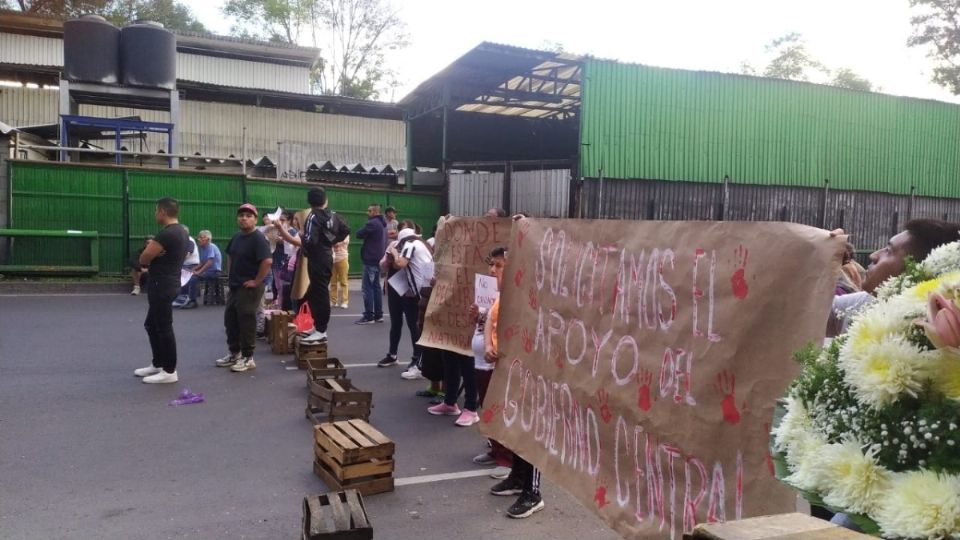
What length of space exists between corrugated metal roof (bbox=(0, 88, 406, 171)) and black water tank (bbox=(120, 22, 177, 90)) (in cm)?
678

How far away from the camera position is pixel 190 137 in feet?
93.7

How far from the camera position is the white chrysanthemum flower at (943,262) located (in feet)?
5.69

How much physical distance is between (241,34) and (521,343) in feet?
157

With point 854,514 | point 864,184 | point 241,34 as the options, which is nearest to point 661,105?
point 864,184

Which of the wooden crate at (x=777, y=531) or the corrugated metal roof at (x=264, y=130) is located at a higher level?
the corrugated metal roof at (x=264, y=130)

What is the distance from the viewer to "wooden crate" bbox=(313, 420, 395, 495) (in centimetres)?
464

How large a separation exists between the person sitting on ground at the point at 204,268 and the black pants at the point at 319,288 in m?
5.01

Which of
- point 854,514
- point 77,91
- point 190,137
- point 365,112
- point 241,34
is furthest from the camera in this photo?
point 241,34

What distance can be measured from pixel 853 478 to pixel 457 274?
471 centimetres

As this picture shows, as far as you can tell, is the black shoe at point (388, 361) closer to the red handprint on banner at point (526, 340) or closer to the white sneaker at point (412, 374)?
the white sneaker at point (412, 374)

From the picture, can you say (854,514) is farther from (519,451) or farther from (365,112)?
(365,112)

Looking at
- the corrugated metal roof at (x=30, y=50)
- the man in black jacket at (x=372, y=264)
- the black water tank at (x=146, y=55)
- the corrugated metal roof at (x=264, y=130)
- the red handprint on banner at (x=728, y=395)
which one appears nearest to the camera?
the red handprint on banner at (x=728, y=395)

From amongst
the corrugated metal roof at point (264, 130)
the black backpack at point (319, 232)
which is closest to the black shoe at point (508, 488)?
the black backpack at point (319, 232)

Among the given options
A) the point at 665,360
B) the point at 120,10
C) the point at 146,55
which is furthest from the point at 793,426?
the point at 120,10
